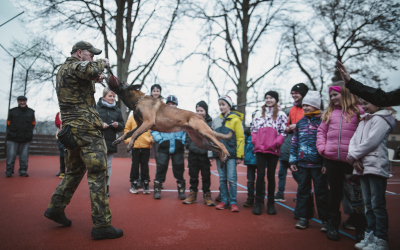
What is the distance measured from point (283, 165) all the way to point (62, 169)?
6.65m

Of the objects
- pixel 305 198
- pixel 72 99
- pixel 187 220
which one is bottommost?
pixel 187 220

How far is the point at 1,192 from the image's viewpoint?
525 centimetres

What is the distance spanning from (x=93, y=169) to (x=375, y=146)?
3668mm

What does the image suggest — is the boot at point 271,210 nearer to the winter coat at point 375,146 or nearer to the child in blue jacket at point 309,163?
the child in blue jacket at point 309,163

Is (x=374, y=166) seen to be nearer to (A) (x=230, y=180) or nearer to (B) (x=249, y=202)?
(A) (x=230, y=180)

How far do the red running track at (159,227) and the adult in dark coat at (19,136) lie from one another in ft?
6.23

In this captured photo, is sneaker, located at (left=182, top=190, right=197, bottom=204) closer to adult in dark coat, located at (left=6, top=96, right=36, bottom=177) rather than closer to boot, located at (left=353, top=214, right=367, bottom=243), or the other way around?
boot, located at (left=353, top=214, right=367, bottom=243)

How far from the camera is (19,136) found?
7328mm

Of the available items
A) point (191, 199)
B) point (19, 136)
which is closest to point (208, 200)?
point (191, 199)

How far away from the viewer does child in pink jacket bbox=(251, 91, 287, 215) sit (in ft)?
15.5

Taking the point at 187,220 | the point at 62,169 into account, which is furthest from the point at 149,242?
the point at 62,169

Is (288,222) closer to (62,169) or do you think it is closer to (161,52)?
(62,169)

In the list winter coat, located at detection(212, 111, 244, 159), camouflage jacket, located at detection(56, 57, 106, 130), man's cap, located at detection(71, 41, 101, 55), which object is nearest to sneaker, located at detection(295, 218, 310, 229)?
winter coat, located at detection(212, 111, 244, 159)

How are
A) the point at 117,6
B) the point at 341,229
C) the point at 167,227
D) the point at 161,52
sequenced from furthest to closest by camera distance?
1. the point at 161,52
2. the point at 117,6
3. the point at 341,229
4. the point at 167,227
